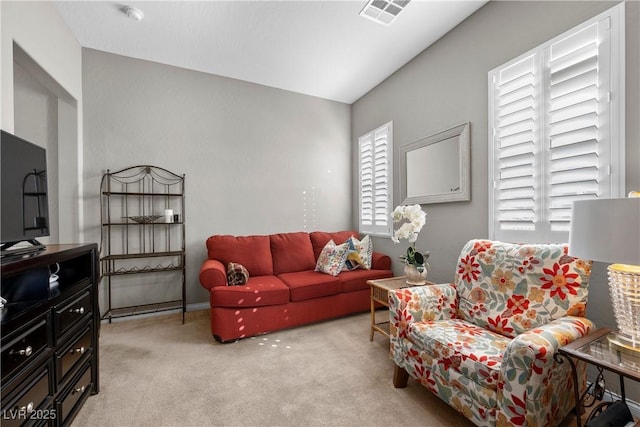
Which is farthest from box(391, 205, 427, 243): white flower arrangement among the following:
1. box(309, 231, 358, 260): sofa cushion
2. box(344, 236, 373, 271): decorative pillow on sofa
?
box(309, 231, 358, 260): sofa cushion

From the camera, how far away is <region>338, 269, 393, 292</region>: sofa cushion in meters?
2.87

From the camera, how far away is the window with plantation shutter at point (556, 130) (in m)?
1.53

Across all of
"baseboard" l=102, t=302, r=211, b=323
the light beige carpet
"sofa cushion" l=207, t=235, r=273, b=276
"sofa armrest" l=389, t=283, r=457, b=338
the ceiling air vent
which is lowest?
the light beige carpet

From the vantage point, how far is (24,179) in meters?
1.37

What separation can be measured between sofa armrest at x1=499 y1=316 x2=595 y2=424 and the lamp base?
146mm

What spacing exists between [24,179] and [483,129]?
2.97 m

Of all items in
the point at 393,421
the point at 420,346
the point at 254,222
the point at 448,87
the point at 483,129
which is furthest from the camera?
the point at 254,222

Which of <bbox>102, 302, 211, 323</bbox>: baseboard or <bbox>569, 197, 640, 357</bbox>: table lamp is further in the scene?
<bbox>102, 302, 211, 323</bbox>: baseboard

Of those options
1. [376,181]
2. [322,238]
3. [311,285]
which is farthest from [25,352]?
[376,181]

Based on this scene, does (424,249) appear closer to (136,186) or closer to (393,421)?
(393,421)

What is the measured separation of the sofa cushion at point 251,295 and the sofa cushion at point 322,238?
0.86 meters

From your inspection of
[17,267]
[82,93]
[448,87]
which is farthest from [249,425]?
[82,93]

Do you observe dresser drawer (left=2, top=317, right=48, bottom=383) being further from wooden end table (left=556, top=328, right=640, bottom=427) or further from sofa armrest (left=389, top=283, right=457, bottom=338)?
wooden end table (left=556, top=328, right=640, bottom=427)

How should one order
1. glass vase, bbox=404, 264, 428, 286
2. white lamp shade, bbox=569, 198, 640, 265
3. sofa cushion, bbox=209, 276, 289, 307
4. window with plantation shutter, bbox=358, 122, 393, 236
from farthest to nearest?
window with plantation shutter, bbox=358, 122, 393, 236
sofa cushion, bbox=209, 276, 289, 307
glass vase, bbox=404, 264, 428, 286
white lamp shade, bbox=569, 198, 640, 265
